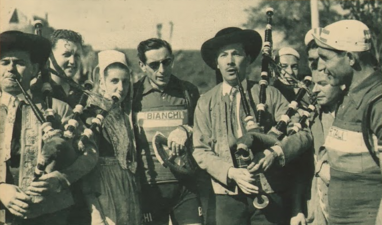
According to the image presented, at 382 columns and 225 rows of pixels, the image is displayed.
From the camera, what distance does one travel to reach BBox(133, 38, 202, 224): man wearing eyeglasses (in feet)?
14.5

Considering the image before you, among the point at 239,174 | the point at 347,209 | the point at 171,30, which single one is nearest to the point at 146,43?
the point at 171,30

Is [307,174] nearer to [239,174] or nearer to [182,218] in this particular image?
[239,174]

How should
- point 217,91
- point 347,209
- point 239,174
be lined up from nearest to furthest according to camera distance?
point 347,209 < point 239,174 < point 217,91

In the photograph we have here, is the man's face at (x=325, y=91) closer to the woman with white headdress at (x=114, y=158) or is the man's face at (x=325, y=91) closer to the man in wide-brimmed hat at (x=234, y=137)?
the man in wide-brimmed hat at (x=234, y=137)

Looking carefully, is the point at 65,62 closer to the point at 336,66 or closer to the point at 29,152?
the point at 29,152

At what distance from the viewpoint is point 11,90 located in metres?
4.17

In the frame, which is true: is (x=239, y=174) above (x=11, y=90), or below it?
below

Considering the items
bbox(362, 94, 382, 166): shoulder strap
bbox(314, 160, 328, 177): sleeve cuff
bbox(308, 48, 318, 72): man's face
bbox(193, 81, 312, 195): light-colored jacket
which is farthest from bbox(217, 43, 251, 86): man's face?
bbox(362, 94, 382, 166): shoulder strap

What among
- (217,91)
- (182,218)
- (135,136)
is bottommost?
(182,218)

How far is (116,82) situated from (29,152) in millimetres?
776

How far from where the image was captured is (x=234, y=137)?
4.25 m

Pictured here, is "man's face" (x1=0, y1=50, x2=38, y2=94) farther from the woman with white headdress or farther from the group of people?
the woman with white headdress

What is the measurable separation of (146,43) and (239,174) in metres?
1.18

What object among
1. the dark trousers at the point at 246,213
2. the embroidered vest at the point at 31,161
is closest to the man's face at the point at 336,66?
the dark trousers at the point at 246,213
